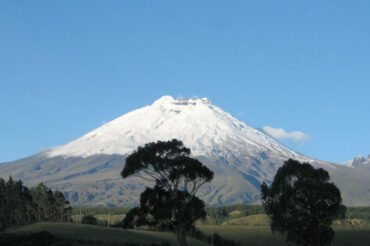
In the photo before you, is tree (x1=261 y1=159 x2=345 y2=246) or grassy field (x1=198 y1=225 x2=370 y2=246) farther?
grassy field (x1=198 y1=225 x2=370 y2=246)

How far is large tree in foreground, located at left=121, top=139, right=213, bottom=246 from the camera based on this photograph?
84062mm

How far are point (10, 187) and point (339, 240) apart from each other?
264 ft

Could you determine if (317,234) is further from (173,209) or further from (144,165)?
(144,165)

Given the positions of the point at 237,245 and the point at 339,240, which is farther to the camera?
the point at 339,240

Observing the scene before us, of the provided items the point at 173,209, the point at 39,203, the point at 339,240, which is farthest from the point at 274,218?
the point at 39,203

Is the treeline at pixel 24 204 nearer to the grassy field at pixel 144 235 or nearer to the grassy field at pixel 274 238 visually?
the grassy field at pixel 144 235

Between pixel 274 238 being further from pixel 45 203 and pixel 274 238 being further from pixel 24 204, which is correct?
pixel 45 203

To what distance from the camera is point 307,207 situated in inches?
3420

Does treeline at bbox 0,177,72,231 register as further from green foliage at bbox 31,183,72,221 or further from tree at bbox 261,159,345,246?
tree at bbox 261,159,345,246

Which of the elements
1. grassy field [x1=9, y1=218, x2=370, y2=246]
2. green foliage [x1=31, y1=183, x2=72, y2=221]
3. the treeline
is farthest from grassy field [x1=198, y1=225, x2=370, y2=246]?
the treeline

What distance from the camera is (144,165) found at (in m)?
85.9

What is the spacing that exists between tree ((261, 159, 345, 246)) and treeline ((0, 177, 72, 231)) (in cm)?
6126

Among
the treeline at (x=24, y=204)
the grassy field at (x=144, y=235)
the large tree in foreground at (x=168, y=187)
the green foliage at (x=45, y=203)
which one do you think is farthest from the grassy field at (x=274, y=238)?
the large tree in foreground at (x=168, y=187)

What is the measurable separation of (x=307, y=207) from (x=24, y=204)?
8474 cm
